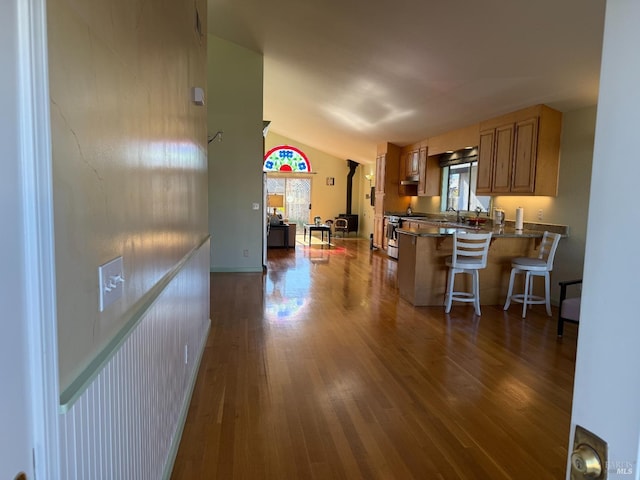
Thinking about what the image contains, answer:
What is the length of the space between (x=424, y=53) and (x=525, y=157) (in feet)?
6.40

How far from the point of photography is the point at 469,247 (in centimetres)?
461

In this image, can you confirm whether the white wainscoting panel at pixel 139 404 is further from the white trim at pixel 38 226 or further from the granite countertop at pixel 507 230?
the granite countertop at pixel 507 230

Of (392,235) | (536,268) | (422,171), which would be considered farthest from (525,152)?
(392,235)

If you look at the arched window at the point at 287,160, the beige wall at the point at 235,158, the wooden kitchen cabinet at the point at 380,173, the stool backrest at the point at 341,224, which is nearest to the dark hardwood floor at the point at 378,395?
the beige wall at the point at 235,158

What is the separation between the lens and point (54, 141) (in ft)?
2.55

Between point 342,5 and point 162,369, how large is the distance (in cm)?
368

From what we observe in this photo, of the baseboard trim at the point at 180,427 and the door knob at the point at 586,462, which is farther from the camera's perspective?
the baseboard trim at the point at 180,427

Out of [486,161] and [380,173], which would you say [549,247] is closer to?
[486,161]

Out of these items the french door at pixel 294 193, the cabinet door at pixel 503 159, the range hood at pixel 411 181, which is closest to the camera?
the cabinet door at pixel 503 159

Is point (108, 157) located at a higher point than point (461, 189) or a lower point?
lower

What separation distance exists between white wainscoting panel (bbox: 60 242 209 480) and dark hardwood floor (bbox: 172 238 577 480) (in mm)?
300

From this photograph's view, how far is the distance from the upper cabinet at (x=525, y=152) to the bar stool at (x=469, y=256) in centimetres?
111

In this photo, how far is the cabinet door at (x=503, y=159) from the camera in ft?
18.1

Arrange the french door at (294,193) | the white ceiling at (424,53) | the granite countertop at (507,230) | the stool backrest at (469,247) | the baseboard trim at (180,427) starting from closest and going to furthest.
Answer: the baseboard trim at (180,427)
the white ceiling at (424,53)
the stool backrest at (469,247)
the granite countertop at (507,230)
the french door at (294,193)
